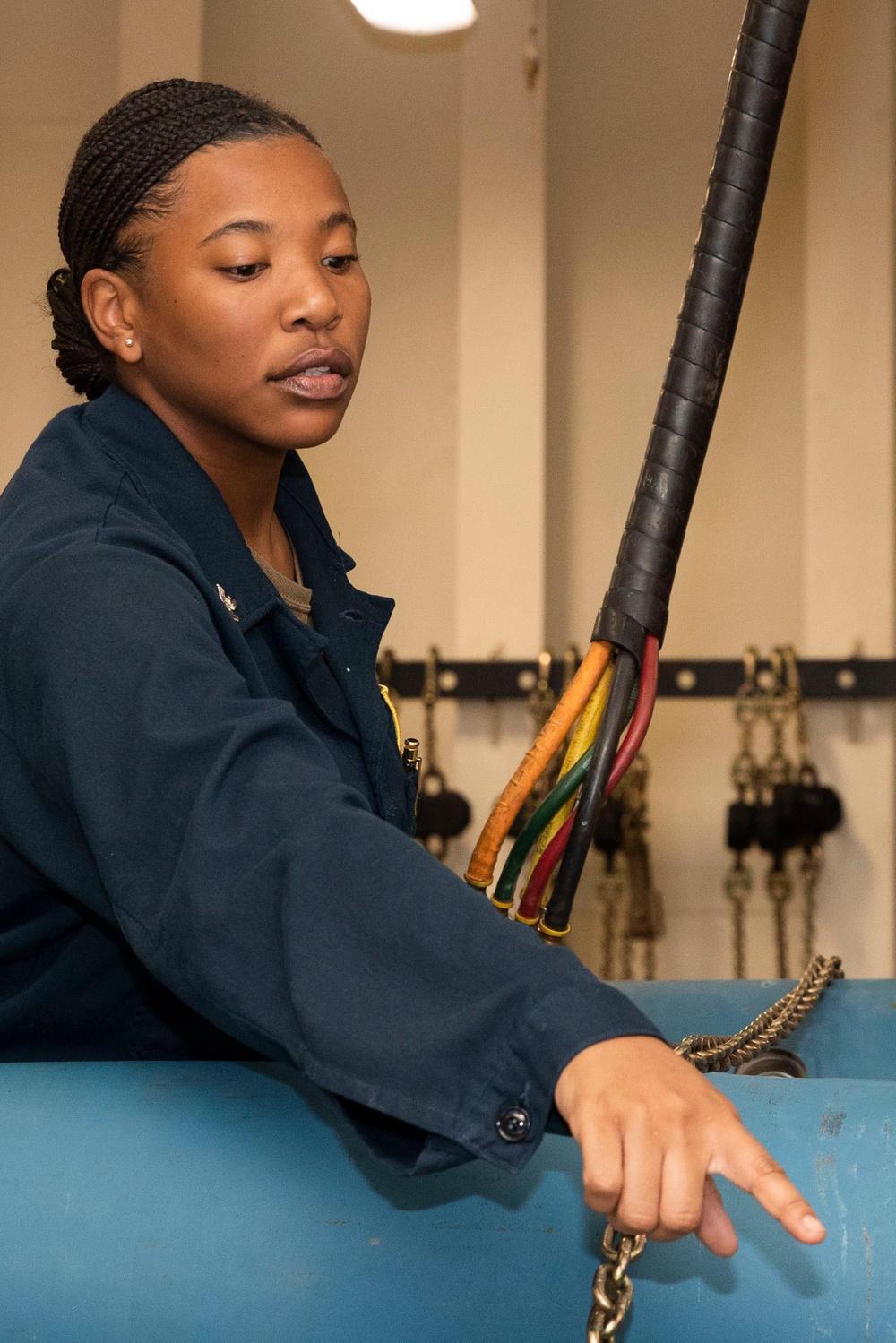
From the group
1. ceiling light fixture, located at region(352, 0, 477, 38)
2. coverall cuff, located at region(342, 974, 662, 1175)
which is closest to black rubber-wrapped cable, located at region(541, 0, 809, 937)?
coverall cuff, located at region(342, 974, 662, 1175)

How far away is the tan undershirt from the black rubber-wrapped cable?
23 centimetres

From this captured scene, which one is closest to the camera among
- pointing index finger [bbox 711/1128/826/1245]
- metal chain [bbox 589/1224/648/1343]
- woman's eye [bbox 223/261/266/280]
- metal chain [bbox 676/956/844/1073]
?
pointing index finger [bbox 711/1128/826/1245]


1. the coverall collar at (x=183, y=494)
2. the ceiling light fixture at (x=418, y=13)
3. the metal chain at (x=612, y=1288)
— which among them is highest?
the ceiling light fixture at (x=418, y=13)

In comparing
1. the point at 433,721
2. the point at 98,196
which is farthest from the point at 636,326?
the point at 98,196

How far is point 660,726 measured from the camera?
2.66 metres

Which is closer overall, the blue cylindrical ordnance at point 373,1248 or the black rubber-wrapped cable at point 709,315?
the blue cylindrical ordnance at point 373,1248

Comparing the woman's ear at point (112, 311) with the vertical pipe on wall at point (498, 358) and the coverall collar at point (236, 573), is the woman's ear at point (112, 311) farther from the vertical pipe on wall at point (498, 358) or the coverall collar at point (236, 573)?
the vertical pipe on wall at point (498, 358)

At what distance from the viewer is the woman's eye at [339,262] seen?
95 centimetres

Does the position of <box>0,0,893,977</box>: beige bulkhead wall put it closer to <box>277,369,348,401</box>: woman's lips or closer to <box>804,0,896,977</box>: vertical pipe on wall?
<box>804,0,896,977</box>: vertical pipe on wall

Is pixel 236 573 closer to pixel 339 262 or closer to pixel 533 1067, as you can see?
pixel 339 262

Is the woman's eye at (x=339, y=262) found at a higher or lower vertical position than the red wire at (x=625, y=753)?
higher

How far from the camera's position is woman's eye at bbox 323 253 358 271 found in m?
0.95

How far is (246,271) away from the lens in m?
0.91

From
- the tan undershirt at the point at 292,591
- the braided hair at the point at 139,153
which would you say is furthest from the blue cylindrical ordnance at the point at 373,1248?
the braided hair at the point at 139,153
